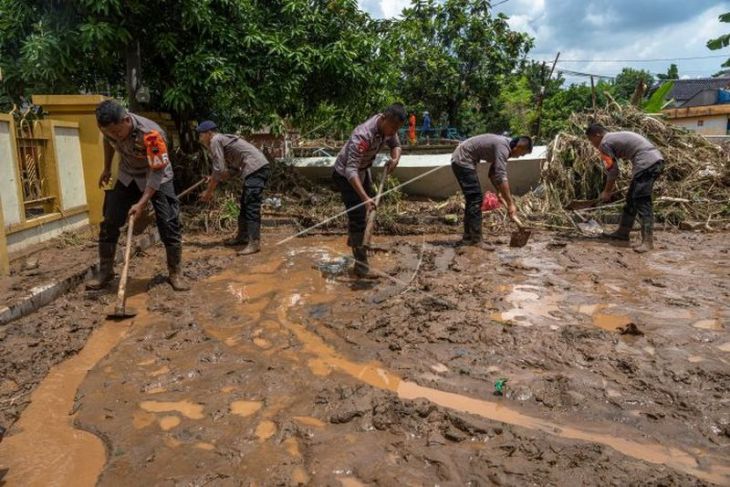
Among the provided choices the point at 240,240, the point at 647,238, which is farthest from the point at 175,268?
the point at 647,238

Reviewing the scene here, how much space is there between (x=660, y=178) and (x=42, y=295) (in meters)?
8.83

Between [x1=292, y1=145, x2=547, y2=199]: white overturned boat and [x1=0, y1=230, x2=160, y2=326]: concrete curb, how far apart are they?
5340mm

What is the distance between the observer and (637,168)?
670 cm

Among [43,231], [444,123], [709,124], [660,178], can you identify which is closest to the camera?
[43,231]

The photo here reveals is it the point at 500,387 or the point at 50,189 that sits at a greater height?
the point at 50,189

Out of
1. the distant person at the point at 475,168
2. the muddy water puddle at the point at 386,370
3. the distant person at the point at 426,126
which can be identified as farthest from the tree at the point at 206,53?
the distant person at the point at 426,126

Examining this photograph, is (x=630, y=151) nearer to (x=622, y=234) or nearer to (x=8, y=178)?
(x=622, y=234)

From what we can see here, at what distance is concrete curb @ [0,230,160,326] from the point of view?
4.04 metres

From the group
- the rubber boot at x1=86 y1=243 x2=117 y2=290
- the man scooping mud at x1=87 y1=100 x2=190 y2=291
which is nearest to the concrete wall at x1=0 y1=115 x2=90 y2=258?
the rubber boot at x1=86 y1=243 x2=117 y2=290

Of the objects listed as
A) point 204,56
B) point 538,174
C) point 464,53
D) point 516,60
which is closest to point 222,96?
point 204,56

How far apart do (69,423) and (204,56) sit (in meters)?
5.69

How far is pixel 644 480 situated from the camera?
2.10 m

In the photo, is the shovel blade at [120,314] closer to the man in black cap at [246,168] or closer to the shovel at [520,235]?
the man in black cap at [246,168]

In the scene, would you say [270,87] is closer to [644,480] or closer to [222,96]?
[222,96]
